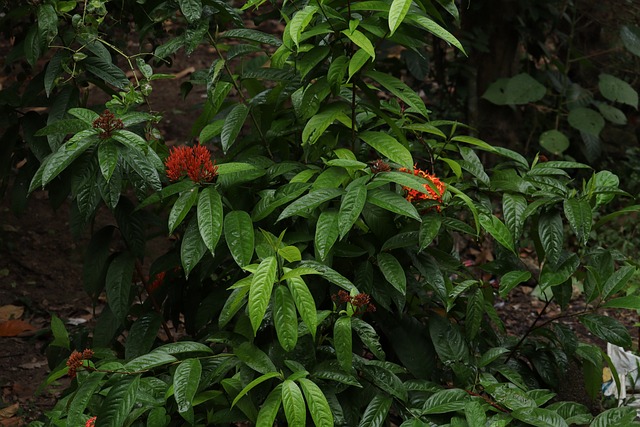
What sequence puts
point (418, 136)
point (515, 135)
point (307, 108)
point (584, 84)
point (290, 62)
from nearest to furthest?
1. point (307, 108)
2. point (290, 62)
3. point (418, 136)
4. point (515, 135)
5. point (584, 84)

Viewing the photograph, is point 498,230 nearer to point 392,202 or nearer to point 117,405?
point 392,202

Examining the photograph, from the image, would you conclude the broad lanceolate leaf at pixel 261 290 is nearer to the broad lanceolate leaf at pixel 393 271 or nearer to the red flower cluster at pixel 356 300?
the red flower cluster at pixel 356 300

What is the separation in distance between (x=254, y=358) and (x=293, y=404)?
23cm

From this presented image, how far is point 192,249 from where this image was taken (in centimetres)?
223

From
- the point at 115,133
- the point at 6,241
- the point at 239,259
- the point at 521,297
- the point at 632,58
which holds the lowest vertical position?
the point at 521,297

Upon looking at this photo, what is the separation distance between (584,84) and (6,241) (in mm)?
4188

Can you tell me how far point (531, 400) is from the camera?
7.06 feet

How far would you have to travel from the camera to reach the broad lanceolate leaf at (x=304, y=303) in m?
1.93

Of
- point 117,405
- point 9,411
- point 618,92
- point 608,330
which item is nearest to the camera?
point 117,405

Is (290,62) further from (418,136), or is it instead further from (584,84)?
(584,84)

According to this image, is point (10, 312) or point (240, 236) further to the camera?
point (10, 312)

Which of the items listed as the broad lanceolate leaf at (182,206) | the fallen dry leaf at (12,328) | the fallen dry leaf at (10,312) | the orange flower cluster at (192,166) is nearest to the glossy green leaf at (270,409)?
the broad lanceolate leaf at (182,206)

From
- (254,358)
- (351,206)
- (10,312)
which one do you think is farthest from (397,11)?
(10,312)

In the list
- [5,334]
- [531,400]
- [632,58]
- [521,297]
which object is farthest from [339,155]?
[632,58]
